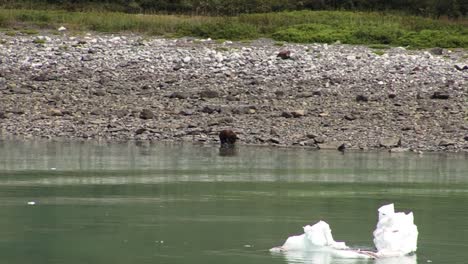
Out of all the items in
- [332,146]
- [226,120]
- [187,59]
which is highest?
[187,59]

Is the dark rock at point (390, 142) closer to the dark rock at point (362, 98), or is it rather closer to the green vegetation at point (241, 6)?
the dark rock at point (362, 98)

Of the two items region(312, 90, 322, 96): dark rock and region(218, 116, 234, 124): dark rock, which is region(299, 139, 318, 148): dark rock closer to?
region(218, 116, 234, 124): dark rock

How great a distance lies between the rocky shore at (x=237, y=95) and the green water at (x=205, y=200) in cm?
155

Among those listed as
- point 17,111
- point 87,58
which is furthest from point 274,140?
point 87,58

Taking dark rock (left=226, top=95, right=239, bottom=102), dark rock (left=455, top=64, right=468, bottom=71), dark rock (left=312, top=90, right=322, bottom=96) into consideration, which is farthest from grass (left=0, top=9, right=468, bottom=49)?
dark rock (left=226, top=95, right=239, bottom=102)

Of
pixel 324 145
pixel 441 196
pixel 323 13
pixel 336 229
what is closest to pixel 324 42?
pixel 323 13

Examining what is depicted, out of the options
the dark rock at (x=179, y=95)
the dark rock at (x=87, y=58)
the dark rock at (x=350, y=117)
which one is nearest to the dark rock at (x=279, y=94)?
the dark rock at (x=179, y=95)

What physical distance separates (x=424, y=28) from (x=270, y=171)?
24.1m

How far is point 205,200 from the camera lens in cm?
1454

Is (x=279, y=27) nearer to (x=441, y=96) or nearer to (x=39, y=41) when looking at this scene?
(x=39, y=41)

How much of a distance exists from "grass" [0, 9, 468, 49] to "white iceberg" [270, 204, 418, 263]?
24973mm

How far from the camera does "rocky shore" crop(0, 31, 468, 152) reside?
23.4m

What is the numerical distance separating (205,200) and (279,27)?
84.6ft

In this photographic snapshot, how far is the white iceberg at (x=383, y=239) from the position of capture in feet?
34.5
